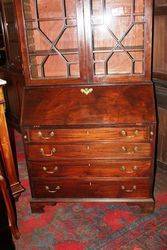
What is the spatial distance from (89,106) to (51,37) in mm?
946

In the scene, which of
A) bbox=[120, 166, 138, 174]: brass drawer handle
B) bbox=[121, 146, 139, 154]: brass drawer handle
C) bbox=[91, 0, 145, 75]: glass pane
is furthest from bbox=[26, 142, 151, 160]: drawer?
bbox=[91, 0, 145, 75]: glass pane

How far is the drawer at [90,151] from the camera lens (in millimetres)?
2494

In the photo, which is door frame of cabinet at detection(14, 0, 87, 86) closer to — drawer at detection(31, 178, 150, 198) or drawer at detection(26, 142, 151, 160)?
drawer at detection(26, 142, 151, 160)

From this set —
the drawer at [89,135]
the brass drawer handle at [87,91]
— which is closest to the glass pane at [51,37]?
the brass drawer handle at [87,91]

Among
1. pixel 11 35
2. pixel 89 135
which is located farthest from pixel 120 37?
pixel 11 35

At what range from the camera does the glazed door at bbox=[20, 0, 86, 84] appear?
2418mm

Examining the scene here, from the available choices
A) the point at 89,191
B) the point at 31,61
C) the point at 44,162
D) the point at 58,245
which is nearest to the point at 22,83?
the point at 31,61

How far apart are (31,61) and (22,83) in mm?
1686

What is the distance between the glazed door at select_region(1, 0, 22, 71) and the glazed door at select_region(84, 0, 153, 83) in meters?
1.65

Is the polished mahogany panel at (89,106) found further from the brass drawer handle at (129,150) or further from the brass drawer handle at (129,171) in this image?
the brass drawer handle at (129,171)

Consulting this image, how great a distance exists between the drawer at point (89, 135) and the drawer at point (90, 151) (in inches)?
2.2

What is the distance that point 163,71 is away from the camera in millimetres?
2967

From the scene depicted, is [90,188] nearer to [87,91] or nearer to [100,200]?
[100,200]

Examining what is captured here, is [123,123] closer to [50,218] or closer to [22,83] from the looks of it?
[50,218]
